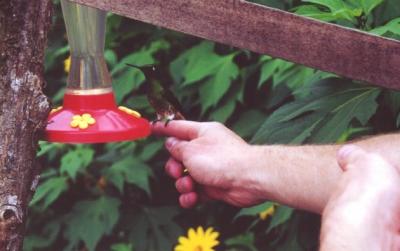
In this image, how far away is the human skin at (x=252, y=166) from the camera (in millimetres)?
2258

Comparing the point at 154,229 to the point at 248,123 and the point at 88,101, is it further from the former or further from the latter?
the point at 88,101

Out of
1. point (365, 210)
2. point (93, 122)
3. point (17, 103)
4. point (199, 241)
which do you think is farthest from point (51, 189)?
point (365, 210)

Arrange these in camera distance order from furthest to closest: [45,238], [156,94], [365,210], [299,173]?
[45,238] < [299,173] < [156,94] < [365,210]

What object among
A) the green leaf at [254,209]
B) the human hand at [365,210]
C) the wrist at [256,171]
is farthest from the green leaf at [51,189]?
Answer: the human hand at [365,210]

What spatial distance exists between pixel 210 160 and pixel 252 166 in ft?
0.35

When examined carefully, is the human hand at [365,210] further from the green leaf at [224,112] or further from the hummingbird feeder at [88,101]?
the green leaf at [224,112]

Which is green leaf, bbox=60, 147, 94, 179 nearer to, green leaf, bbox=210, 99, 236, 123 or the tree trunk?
green leaf, bbox=210, 99, 236, 123

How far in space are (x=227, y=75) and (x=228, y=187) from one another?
66 cm

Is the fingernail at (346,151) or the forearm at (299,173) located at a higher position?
the fingernail at (346,151)

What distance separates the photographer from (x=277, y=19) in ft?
5.74

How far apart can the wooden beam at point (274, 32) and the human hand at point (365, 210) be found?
14.2 inches

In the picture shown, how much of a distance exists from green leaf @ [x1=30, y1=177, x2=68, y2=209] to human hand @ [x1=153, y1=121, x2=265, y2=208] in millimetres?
961

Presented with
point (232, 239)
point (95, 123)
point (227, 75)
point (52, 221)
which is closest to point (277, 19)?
point (95, 123)

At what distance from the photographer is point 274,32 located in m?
1.75
